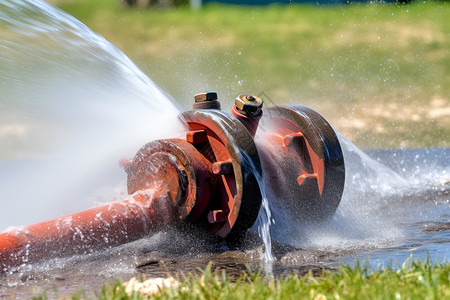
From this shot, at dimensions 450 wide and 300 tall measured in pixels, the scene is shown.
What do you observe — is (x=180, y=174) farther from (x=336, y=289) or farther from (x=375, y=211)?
(x=375, y=211)

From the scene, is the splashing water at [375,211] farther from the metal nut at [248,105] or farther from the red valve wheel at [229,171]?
the metal nut at [248,105]

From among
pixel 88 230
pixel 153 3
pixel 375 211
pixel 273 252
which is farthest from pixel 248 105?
pixel 153 3

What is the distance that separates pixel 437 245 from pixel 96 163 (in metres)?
2.64

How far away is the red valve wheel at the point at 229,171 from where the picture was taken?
4039 millimetres

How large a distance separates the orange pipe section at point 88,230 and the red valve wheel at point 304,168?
0.75 m

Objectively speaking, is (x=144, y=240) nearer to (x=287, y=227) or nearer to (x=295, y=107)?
(x=287, y=227)

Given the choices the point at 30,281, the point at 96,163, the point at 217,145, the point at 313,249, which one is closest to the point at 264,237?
the point at 313,249

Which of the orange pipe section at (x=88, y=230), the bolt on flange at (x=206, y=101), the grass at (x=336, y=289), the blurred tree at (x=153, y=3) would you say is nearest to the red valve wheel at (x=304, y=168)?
the bolt on flange at (x=206, y=101)

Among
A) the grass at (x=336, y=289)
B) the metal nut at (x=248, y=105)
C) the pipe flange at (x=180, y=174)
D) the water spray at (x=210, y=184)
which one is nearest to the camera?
the grass at (x=336, y=289)

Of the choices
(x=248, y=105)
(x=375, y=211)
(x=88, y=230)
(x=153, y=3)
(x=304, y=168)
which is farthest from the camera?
(x=153, y=3)

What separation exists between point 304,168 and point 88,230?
146cm

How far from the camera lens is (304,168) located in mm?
4652

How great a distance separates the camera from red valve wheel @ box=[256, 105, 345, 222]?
4.54 m

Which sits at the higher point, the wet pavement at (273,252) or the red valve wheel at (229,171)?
the red valve wheel at (229,171)
